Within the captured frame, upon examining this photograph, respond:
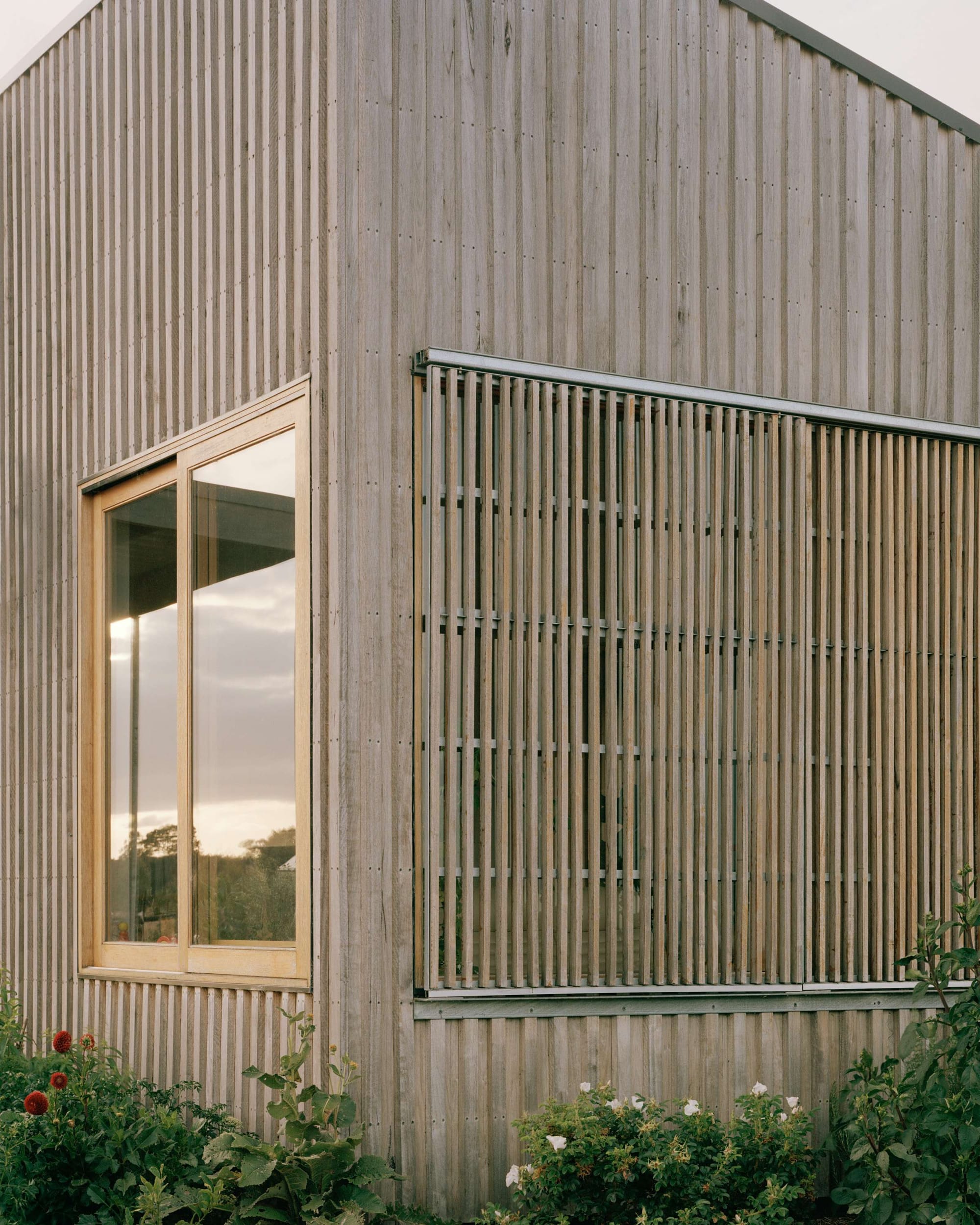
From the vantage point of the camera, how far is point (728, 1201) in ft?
18.8

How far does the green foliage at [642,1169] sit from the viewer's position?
5.50m

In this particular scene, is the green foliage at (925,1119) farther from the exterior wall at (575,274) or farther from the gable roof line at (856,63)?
the gable roof line at (856,63)

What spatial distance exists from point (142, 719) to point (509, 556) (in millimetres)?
2255

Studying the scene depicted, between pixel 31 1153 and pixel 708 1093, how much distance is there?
2.68 meters

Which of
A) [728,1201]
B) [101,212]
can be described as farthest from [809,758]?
[101,212]

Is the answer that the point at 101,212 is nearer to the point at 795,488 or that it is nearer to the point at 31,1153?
the point at 795,488

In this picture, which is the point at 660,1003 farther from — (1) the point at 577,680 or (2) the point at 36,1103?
(2) the point at 36,1103

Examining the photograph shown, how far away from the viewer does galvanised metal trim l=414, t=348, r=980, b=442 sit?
6102 millimetres

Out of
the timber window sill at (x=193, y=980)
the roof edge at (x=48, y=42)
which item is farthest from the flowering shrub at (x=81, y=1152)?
the roof edge at (x=48, y=42)

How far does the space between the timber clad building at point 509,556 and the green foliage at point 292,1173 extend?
9.9 inches

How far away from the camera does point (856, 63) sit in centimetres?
730

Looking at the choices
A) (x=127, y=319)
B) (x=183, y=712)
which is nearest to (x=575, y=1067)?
(x=183, y=712)

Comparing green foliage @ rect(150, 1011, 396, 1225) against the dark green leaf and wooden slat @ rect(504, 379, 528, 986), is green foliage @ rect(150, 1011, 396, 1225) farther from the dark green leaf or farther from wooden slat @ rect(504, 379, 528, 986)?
wooden slat @ rect(504, 379, 528, 986)

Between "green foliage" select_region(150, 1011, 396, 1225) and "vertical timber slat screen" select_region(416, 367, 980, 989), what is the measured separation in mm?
637
